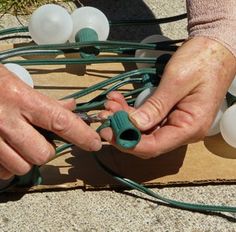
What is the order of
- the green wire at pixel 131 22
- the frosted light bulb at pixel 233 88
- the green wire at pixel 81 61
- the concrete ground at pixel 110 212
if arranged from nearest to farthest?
1. the concrete ground at pixel 110 212
2. the frosted light bulb at pixel 233 88
3. the green wire at pixel 81 61
4. the green wire at pixel 131 22

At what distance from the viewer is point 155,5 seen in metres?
1.90

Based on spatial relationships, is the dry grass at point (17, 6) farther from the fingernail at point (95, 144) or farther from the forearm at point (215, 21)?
the fingernail at point (95, 144)

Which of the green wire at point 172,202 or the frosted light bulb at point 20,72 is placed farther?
the frosted light bulb at point 20,72

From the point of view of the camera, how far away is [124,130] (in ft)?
3.64

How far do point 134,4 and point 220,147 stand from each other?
675 mm

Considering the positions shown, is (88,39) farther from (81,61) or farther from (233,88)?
(233,88)

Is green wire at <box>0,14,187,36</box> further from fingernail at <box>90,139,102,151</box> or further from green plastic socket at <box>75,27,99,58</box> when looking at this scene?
fingernail at <box>90,139,102,151</box>

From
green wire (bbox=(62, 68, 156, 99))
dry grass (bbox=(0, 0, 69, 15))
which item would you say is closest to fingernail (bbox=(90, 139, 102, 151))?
green wire (bbox=(62, 68, 156, 99))

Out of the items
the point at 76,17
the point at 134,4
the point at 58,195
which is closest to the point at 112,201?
the point at 58,195

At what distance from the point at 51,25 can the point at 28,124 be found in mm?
463

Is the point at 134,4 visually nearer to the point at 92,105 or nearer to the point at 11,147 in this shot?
the point at 92,105

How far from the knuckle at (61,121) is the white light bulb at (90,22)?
51 cm

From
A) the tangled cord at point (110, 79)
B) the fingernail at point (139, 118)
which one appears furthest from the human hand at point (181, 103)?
the tangled cord at point (110, 79)

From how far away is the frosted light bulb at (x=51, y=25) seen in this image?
1.49 metres
